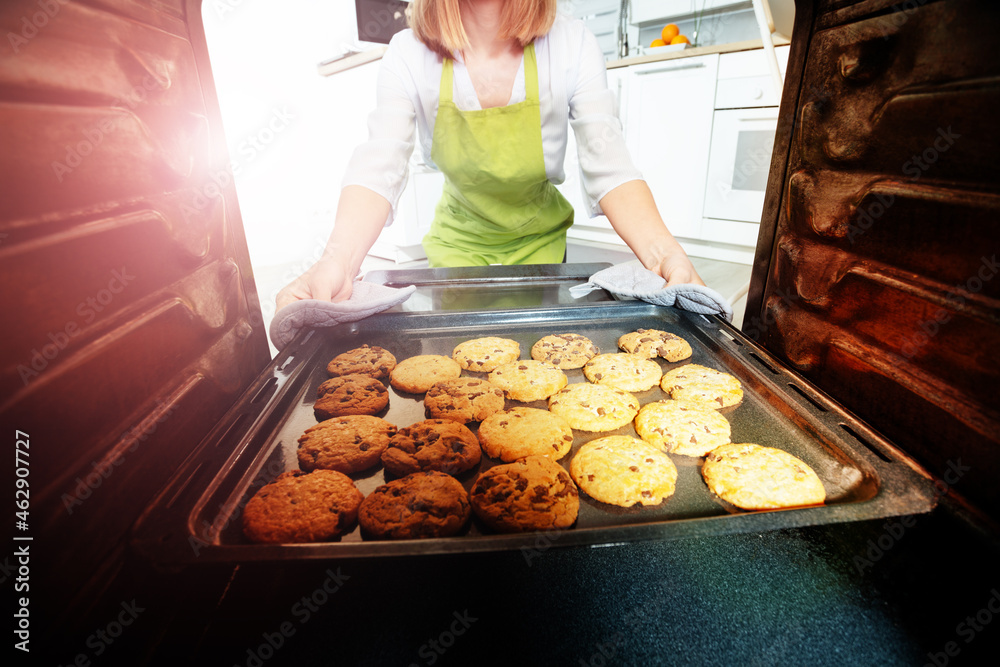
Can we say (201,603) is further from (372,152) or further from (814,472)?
(372,152)

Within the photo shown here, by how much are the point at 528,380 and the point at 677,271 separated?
59 cm

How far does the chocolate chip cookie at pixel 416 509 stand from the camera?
2.65ft

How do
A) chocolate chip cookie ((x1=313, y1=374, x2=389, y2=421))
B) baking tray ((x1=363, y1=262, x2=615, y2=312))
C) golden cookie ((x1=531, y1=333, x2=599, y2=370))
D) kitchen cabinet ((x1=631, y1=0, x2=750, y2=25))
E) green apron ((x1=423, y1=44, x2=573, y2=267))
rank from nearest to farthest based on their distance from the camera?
chocolate chip cookie ((x1=313, y1=374, x2=389, y2=421)) → golden cookie ((x1=531, y1=333, x2=599, y2=370)) → baking tray ((x1=363, y1=262, x2=615, y2=312)) → green apron ((x1=423, y1=44, x2=573, y2=267)) → kitchen cabinet ((x1=631, y1=0, x2=750, y2=25))

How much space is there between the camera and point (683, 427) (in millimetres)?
1071

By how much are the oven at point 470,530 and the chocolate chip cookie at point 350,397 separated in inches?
5.4

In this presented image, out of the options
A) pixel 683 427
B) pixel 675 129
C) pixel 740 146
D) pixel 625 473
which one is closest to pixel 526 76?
pixel 683 427

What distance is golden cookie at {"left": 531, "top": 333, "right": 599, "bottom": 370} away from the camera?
4.43 ft

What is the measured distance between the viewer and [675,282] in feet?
4.76

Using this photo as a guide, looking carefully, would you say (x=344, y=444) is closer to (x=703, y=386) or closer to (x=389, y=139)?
(x=703, y=386)
